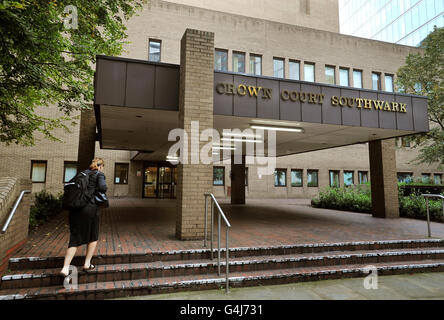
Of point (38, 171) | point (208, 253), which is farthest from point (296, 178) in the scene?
point (208, 253)

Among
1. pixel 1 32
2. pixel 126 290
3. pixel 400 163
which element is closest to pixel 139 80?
pixel 1 32

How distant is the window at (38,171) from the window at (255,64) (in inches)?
665

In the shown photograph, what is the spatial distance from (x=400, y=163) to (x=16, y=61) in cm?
2980

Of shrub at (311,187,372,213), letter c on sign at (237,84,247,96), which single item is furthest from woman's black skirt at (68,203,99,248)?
shrub at (311,187,372,213)

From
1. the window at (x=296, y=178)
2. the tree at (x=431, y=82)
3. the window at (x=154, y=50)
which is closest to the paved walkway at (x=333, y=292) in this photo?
the tree at (x=431, y=82)

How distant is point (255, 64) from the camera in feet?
72.7

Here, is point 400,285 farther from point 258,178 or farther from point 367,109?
point 258,178

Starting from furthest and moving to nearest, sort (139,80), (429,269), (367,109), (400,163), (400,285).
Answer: (400,163) → (367,109) → (139,80) → (429,269) → (400,285)

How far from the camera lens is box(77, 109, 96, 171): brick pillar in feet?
37.4

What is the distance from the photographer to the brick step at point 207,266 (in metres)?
3.77

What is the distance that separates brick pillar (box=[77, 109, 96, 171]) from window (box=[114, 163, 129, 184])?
8.44 m

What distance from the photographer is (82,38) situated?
8.62 meters

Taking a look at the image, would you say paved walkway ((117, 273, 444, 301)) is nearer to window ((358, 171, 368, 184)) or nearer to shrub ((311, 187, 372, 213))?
shrub ((311, 187, 372, 213))

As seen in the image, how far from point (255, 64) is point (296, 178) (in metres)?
10.3
